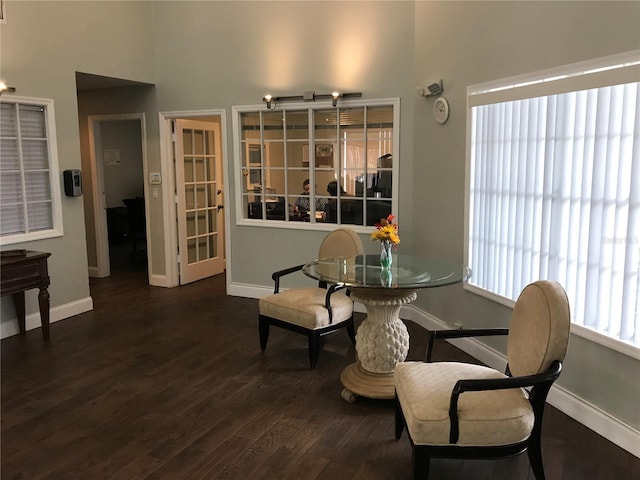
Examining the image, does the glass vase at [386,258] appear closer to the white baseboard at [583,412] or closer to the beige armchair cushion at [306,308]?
the beige armchair cushion at [306,308]

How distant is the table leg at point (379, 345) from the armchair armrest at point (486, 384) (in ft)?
3.27

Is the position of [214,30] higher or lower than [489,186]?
higher

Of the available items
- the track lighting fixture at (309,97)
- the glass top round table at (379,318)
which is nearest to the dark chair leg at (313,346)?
the glass top round table at (379,318)

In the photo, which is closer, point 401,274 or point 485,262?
point 401,274

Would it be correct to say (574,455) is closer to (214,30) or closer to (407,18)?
(407,18)

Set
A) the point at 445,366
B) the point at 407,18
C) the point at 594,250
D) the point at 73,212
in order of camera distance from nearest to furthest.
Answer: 1. the point at 445,366
2. the point at 594,250
3. the point at 407,18
4. the point at 73,212

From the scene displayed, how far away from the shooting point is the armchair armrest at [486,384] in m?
2.17

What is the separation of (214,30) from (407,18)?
6.95ft

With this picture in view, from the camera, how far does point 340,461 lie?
2656 millimetres

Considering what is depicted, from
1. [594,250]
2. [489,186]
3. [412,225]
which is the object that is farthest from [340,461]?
[412,225]

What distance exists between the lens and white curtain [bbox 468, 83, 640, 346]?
8.74 feet

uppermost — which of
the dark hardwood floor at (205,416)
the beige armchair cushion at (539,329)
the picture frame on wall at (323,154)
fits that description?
the picture frame on wall at (323,154)

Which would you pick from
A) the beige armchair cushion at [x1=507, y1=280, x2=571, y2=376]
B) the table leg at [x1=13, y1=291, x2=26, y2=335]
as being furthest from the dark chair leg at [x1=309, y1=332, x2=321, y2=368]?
the table leg at [x1=13, y1=291, x2=26, y2=335]

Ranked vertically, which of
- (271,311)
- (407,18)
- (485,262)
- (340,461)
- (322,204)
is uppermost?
(407,18)
